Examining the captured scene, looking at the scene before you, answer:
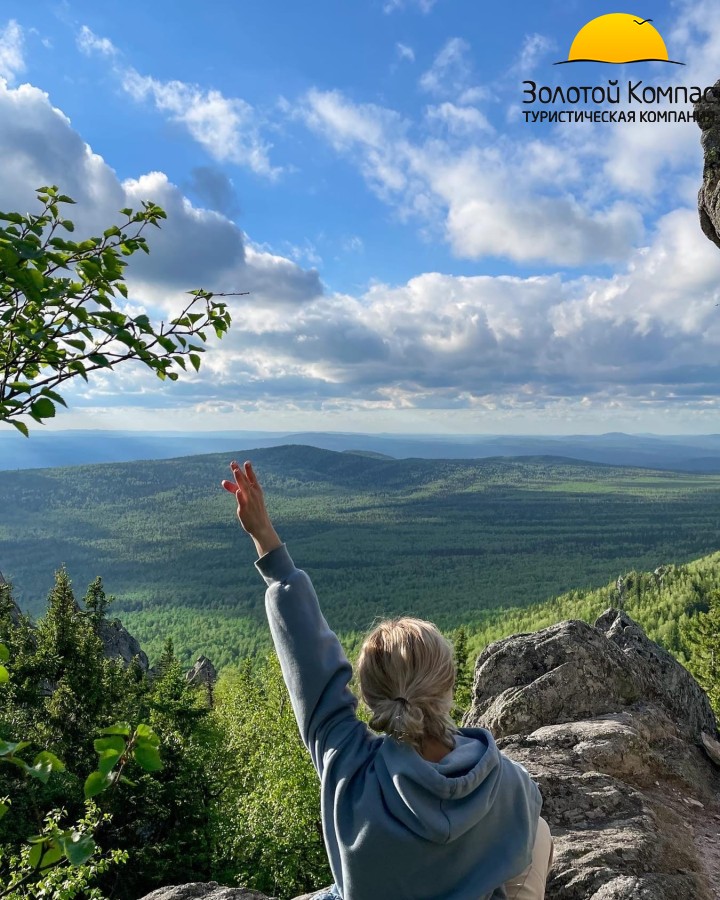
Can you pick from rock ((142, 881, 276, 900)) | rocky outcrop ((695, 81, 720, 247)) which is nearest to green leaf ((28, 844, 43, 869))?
rock ((142, 881, 276, 900))

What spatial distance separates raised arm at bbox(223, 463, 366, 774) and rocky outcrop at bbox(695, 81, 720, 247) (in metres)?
19.4

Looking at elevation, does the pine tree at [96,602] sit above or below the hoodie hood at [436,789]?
below

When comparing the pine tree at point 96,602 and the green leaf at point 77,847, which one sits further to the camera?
the pine tree at point 96,602

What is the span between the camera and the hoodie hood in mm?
2830

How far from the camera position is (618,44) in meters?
19.0

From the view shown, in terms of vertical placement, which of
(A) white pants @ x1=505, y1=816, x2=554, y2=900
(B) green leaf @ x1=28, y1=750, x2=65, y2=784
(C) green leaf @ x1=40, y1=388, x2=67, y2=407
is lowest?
(A) white pants @ x1=505, y1=816, x2=554, y2=900

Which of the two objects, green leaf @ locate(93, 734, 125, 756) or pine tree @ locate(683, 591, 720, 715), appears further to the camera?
pine tree @ locate(683, 591, 720, 715)

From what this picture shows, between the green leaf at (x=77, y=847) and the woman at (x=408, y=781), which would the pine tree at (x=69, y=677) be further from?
the green leaf at (x=77, y=847)

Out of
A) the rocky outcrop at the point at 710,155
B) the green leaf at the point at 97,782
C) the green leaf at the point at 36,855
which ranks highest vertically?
the rocky outcrop at the point at 710,155

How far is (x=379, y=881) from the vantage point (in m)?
2.99

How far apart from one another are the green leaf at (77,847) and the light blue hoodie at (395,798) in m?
1.33

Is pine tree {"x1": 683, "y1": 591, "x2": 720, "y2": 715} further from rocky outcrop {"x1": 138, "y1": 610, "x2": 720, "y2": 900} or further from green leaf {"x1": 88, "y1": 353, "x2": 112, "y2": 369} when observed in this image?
green leaf {"x1": 88, "y1": 353, "x2": 112, "y2": 369}

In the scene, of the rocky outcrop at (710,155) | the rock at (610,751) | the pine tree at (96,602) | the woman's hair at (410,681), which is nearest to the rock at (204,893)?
the rock at (610,751)

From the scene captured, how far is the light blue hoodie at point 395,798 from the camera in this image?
9.43 ft
